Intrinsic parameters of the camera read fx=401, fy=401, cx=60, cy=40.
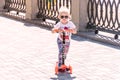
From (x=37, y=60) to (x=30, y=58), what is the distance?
0.28 m

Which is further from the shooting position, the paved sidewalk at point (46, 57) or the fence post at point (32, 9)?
the fence post at point (32, 9)

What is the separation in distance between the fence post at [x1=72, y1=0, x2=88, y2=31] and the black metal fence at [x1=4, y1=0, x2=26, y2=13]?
4278 millimetres

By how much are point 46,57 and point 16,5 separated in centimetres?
791

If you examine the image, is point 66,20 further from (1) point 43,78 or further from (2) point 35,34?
(2) point 35,34

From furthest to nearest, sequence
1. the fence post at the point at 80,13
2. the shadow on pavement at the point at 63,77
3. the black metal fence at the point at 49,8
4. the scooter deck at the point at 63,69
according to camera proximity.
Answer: the black metal fence at the point at 49,8
the fence post at the point at 80,13
the scooter deck at the point at 63,69
the shadow on pavement at the point at 63,77

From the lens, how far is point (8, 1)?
1783 cm

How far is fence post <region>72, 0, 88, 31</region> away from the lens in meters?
12.2

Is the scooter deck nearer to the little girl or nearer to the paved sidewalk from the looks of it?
the paved sidewalk

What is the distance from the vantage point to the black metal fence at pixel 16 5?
16.4m

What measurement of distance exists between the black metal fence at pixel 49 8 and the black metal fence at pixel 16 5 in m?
1.43

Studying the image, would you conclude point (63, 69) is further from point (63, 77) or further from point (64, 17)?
point (64, 17)

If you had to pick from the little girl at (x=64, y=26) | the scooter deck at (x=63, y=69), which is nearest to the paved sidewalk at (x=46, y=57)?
the scooter deck at (x=63, y=69)

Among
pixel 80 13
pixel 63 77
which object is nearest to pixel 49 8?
pixel 80 13

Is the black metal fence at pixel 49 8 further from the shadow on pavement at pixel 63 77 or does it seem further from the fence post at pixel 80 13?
the shadow on pavement at pixel 63 77
